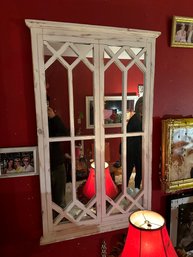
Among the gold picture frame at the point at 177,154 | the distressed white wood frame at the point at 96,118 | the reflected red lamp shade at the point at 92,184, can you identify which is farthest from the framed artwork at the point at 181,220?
the reflected red lamp shade at the point at 92,184

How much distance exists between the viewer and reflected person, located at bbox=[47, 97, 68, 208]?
1.23m

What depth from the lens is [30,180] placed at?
1208 millimetres

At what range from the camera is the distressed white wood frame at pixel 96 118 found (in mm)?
1128

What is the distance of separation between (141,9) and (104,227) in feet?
4.65

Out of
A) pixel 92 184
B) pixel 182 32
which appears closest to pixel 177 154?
pixel 92 184

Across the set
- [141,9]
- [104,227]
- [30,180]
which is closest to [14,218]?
[30,180]

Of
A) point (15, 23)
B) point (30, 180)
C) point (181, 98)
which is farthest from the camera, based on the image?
point (181, 98)

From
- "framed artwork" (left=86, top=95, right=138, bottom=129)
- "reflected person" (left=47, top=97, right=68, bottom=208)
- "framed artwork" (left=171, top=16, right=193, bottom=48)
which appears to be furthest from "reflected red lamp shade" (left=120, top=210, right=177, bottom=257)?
"framed artwork" (left=171, top=16, right=193, bottom=48)

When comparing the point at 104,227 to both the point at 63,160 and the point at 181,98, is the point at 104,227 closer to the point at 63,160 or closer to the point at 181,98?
the point at 63,160

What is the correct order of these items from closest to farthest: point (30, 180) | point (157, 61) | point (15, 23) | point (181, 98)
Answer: point (15, 23) → point (30, 180) → point (157, 61) → point (181, 98)

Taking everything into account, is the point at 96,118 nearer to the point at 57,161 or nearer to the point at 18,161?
the point at 57,161

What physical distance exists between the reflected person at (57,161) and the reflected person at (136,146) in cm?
44

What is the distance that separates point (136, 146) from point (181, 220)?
27.3 inches

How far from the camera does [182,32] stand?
136 centimetres
